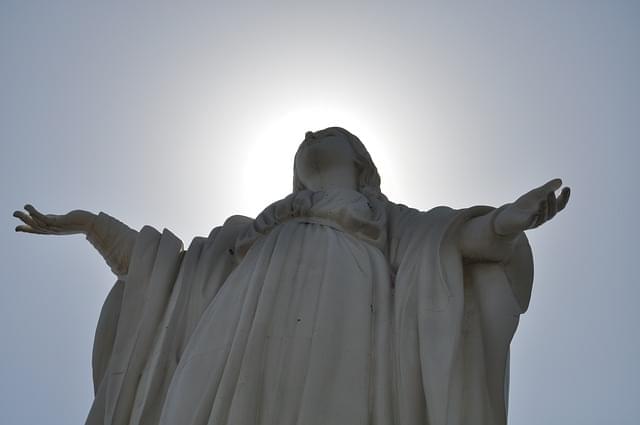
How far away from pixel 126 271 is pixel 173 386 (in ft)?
6.63

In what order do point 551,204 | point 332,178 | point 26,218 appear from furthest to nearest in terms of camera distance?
1. point 332,178
2. point 26,218
3. point 551,204

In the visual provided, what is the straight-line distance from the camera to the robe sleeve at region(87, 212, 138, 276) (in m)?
8.84

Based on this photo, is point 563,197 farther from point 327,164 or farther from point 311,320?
point 327,164

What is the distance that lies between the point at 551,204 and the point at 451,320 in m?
1.12

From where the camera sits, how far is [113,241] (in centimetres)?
887

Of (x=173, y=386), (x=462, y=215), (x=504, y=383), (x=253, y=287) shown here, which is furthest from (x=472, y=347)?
(x=173, y=386)

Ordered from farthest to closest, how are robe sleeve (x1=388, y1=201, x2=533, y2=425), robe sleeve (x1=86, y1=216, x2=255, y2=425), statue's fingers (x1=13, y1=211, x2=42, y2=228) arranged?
statue's fingers (x1=13, y1=211, x2=42, y2=228) → robe sleeve (x1=86, y1=216, x2=255, y2=425) → robe sleeve (x1=388, y1=201, x2=533, y2=425)

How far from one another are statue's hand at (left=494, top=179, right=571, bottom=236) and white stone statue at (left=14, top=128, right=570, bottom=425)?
1cm

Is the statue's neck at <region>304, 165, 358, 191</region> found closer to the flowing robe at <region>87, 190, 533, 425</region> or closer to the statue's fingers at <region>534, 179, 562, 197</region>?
A: the flowing robe at <region>87, 190, 533, 425</region>

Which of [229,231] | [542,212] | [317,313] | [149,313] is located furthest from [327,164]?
[542,212]

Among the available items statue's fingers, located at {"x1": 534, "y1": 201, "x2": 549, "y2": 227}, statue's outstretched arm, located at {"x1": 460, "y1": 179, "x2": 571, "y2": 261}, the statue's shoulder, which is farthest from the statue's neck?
statue's fingers, located at {"x1": 534, "y1": 201, "x2": 549, "y2": 227}

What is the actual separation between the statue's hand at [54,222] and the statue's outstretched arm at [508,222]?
3.40 m

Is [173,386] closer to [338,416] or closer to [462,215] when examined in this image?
[338,416]

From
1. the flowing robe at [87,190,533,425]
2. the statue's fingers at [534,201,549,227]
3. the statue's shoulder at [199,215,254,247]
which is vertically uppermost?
the statue's shoulder at [199,215,254,247]
